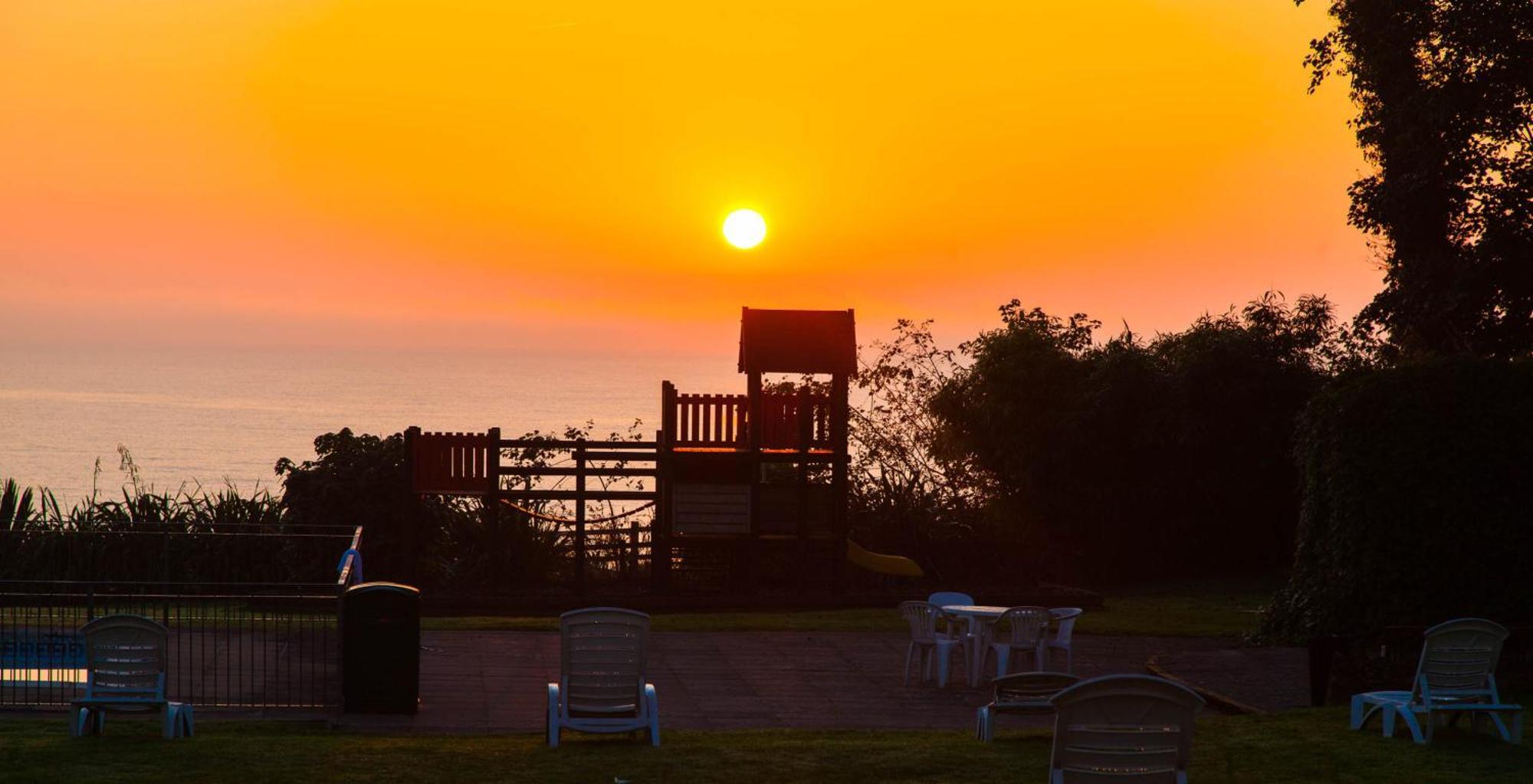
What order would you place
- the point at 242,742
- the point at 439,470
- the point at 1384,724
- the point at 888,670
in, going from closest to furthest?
the point at 242,742, the point at 1384,724, the point at 888,670, the point at 439,470

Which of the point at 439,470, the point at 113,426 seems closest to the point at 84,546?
the point at 439,470

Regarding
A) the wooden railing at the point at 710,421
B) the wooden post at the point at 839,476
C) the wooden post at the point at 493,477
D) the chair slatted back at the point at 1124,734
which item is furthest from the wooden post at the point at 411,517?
the chair slatted back at the point at 1124,734

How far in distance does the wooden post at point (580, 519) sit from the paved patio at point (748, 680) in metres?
4.90

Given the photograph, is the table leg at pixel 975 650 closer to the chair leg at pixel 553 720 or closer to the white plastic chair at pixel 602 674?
the white plastic chair at pixel 602 674

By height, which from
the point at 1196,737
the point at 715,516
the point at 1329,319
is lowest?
the point at 1196,737

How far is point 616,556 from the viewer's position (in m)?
25.7

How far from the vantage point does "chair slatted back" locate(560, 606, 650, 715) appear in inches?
472

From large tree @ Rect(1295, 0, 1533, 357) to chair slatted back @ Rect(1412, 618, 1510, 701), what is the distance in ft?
51.1

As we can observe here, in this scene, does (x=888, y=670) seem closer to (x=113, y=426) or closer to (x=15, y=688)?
(x=15, y=688)

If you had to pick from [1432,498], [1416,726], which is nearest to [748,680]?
[1416,726]

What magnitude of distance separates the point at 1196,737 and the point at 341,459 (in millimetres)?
15658

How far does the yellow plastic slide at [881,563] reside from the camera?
83.8ft

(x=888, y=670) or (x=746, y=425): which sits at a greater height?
(x=746, y=425)

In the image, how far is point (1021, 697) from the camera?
13.8 metres
